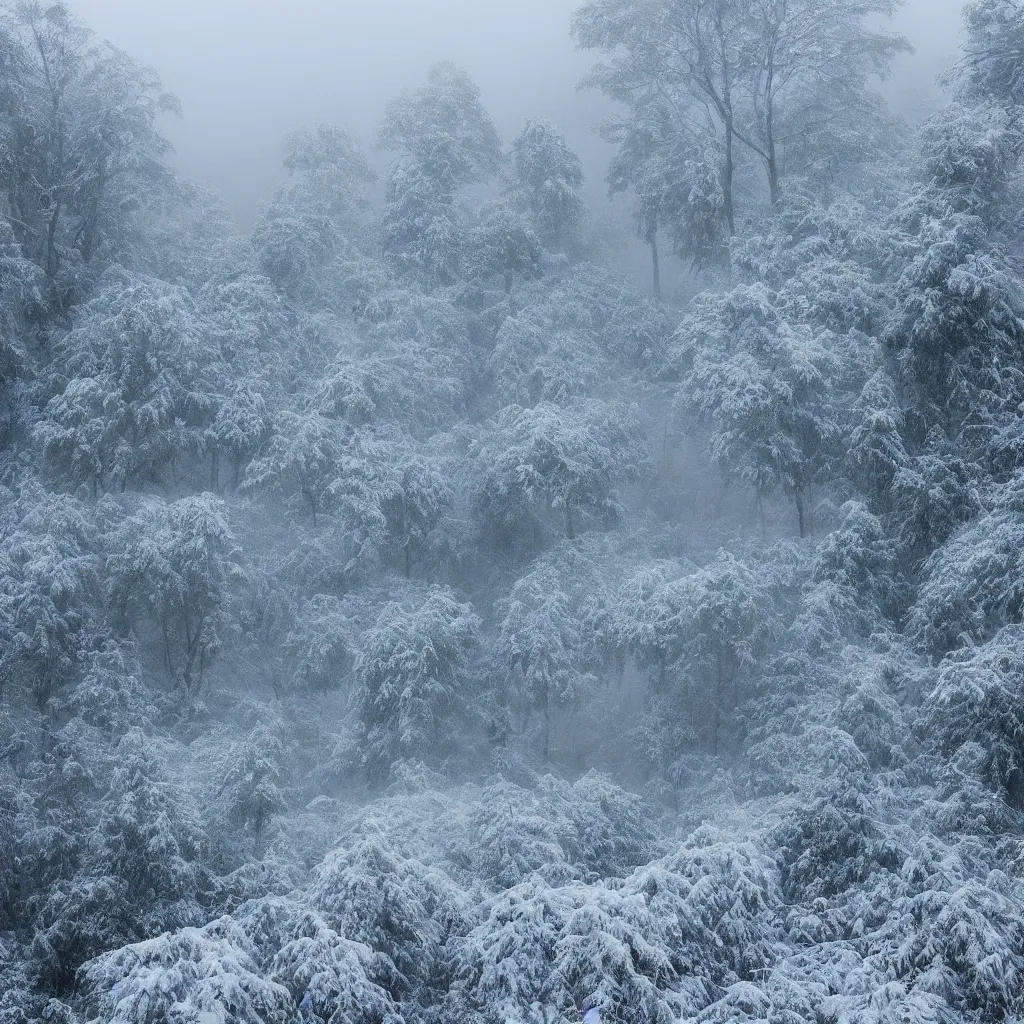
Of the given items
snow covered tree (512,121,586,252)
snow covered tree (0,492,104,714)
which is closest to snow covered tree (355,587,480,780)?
snow covered tree (0,492,104,714)

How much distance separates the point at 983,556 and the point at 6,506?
1631cm

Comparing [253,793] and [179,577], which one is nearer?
[253,793]

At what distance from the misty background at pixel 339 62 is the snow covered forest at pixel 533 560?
10015 millimetres

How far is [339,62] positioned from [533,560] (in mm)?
33294

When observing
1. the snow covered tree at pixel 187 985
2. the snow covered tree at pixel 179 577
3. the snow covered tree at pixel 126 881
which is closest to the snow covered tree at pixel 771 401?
the snow covered tree at pixel 179 577

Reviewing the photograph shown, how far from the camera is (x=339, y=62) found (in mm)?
42719

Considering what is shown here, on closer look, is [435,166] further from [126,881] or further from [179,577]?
[126,881]

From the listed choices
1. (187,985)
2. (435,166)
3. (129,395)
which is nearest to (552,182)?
(435,166)

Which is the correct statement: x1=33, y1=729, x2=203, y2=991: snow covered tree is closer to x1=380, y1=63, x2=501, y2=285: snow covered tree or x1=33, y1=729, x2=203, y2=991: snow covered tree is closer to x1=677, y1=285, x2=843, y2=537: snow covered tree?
x1=677, y1=285, x2=843, y2=537: snow covered tree

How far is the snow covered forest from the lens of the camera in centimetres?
888

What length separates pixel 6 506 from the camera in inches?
672

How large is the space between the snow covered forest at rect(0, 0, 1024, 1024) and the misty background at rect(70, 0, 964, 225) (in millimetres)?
10015

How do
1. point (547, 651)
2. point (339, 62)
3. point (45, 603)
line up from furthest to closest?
1. point (339, 62)
2. point (547, 651)
3. point (45, 603)

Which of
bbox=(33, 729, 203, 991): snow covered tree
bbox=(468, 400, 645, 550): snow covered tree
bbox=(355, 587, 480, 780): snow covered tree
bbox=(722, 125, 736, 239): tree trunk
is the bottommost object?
bbox=(33, 729, 203, 991): snow covered tree
